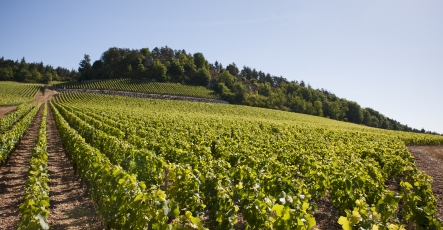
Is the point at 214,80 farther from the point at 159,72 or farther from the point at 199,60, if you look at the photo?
the point at 159,72

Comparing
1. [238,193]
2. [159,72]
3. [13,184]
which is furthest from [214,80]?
[238,193]

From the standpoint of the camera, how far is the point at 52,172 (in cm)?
1202

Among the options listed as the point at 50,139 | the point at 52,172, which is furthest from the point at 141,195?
the point at 50,139

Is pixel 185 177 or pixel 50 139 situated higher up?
pixel 185 177

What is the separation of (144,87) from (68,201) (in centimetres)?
8326

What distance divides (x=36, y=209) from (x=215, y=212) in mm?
3604

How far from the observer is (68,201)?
8930 mm

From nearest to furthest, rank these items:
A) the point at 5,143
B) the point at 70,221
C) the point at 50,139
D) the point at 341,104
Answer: the point at 70,221 → the point at 5,143 → the point at 50,139 → the point at 341,104

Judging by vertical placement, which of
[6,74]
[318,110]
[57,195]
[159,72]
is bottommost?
[57,195]

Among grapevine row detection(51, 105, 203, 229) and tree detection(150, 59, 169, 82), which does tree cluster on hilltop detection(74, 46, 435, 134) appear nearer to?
tree detection(150, 59, 169, 82)

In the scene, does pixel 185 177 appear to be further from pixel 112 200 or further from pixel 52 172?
pixel 52 172

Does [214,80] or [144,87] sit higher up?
[214,80]

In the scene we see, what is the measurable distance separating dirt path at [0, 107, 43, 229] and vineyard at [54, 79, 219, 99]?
68825 millimetres

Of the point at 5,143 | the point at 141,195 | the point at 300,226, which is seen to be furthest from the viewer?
the point at 5,143
